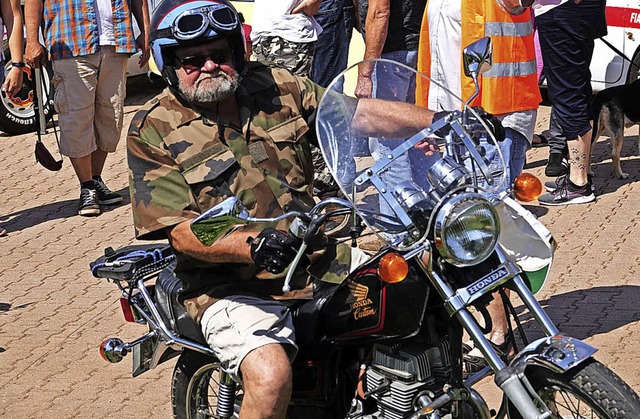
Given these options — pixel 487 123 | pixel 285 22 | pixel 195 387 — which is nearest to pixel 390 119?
pixel 487 123

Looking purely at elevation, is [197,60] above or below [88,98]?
above

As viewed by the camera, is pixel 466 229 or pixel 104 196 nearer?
pixel 466 229

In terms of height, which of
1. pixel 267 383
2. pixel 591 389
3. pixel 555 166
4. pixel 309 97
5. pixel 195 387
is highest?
pixel 309 97

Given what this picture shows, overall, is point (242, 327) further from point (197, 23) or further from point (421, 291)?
point (197, 23)

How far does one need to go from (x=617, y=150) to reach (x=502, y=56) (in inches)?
120

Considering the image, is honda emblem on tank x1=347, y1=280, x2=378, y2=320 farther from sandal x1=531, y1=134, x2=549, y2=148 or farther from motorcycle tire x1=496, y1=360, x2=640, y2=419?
sandal x1=531, y1=134, x2=549, y2=148

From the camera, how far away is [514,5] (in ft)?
18.7

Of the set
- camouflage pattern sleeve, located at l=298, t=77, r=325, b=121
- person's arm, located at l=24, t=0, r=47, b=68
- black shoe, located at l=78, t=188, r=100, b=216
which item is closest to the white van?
black shoe, located at l=78, t=188, r=100, b=216

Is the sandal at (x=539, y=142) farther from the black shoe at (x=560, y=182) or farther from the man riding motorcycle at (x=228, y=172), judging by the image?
the man riding motorcycle at (x=228, y=172)

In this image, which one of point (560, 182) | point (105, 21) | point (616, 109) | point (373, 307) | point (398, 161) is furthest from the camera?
point (616, 109)

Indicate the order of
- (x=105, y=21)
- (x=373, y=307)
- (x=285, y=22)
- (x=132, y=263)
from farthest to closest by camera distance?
(x=105, y=21)
(x=285, y=22)
(x=132, y=263)
(x=373, y=307)

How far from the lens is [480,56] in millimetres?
3867

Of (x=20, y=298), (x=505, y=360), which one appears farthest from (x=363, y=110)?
(x=20, y=298)

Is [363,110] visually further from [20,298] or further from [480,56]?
[20,298]
